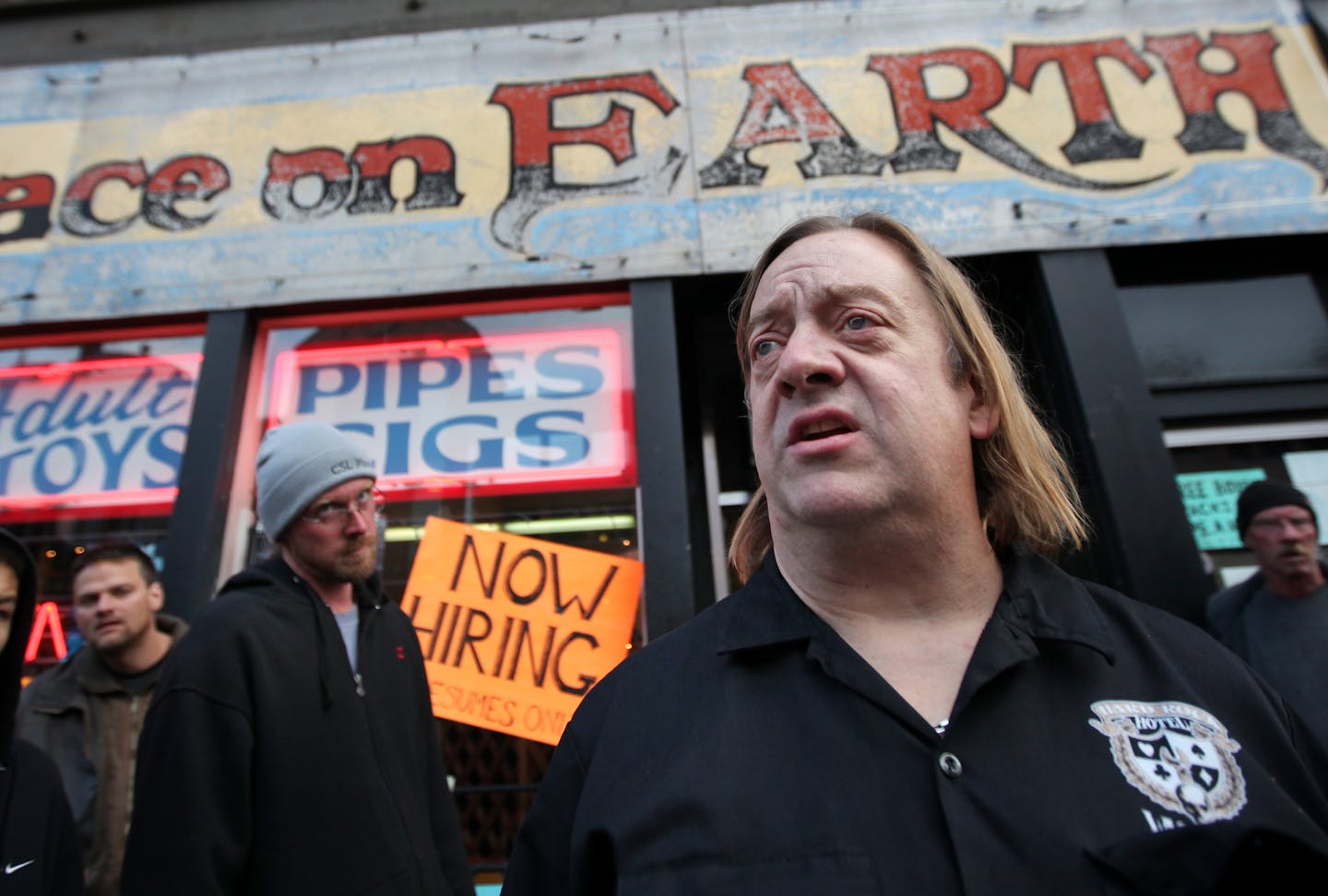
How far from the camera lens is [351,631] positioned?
2398mm

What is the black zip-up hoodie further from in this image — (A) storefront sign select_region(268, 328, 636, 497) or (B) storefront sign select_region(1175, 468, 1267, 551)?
(B) storefront sign select_region(1175, 468, 1267, 551)

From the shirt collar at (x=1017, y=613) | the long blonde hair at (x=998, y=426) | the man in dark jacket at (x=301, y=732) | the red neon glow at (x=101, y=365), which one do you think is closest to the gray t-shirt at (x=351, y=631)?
the man in dark jacket at (x=301, y=732)

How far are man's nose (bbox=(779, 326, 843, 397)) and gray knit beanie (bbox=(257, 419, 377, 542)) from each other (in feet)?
5.45

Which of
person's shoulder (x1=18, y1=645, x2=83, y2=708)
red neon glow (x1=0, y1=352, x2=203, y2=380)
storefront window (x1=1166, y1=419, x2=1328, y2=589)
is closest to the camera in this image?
person's shoulder (x1=18, y1=645, x2=83, y2=708)

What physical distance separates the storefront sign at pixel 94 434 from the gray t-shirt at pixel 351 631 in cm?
207

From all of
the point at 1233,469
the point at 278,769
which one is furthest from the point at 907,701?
the point at 1233,469

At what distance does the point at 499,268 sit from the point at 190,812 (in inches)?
115

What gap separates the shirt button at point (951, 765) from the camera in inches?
38.0

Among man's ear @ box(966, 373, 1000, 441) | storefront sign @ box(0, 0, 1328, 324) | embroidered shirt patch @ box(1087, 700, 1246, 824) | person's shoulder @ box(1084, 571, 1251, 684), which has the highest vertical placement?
storefront sign @ box(0, 0, 1328, 324)

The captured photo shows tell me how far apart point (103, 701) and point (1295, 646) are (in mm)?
4491

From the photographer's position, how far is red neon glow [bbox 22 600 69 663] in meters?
3.58

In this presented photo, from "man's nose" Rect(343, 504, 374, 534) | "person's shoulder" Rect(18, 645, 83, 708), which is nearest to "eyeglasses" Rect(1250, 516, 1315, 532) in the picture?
"man's nose" Rect(343, 504, 374, 534)

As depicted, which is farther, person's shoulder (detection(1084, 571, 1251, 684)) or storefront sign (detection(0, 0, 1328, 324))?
storefront sign (detection(0, 0, 1328, 324))

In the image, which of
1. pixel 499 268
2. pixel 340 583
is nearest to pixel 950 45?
pixel 499 268
